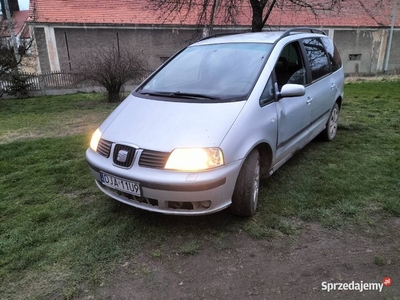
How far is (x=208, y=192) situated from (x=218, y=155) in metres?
0.32

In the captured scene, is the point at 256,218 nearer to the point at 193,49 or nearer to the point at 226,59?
the point at 226,59

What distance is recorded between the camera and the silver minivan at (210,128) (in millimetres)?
2582

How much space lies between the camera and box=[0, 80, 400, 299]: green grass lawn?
8.06 feet

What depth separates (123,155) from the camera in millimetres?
2725

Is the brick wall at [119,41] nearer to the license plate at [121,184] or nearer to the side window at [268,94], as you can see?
the side window at [268,94]

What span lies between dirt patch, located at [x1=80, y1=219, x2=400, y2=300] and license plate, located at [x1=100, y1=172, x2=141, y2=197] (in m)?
0.54

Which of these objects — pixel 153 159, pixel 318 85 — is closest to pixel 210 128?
pixel 153 159

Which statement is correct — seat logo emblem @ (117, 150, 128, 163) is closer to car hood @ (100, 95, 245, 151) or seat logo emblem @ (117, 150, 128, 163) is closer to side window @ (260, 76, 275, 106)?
car hood @ (100, 95, 245, 151)

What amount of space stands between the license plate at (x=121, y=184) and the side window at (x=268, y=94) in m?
1.45

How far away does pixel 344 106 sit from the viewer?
27.2 ft

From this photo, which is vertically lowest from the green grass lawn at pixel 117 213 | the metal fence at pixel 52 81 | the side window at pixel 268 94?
the metal fence at pixel 52 81

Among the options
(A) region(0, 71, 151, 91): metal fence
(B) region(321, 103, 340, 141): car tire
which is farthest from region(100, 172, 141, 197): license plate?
(A) region(0, 71, 151, 91): metal fence

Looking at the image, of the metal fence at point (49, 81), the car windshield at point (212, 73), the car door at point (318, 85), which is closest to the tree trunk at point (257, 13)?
the car door at point (318, 85)

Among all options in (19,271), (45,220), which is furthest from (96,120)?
(19,271)
